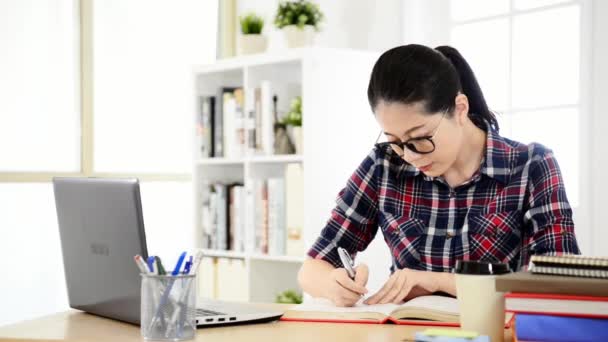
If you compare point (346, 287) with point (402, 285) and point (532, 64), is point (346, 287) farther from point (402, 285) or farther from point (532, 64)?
point (532, 64)

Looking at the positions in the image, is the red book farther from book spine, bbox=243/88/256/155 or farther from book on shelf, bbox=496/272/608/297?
book spine, bbox=243/88/256/155

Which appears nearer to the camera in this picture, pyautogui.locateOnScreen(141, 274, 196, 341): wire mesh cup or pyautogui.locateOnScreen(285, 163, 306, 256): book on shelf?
pyautogui.locateOnScreen(141, 274, 196, 341): wire mesh cup

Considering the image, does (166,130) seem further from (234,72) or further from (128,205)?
(128,205)

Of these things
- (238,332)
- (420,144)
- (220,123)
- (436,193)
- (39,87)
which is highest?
(39,87)

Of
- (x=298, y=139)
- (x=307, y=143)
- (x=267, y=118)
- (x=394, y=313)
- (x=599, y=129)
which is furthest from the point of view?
(x=267, y=118)

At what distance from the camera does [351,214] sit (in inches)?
86.3

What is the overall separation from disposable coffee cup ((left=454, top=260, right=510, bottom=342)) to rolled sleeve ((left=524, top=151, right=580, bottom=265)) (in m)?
0.55

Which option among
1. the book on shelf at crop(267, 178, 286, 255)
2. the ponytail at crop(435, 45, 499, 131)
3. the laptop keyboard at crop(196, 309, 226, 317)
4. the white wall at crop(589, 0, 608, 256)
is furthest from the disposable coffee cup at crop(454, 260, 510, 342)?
the book on shelf at crop(267, 178, 286, 255)

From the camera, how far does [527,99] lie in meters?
3.34

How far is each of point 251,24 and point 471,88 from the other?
5.85 ft

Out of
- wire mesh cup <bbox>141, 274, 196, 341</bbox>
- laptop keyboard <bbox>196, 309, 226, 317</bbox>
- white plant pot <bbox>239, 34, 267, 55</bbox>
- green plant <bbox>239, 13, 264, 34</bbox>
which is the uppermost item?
green plant <bbox>239, 13, 264, 34</bbox>

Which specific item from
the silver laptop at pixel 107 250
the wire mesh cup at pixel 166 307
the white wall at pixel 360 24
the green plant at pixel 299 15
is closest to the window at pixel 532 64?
the white wall at pixel 360 24

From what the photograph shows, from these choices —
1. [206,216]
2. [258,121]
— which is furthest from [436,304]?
[206,216]

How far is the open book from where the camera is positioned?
159cm
